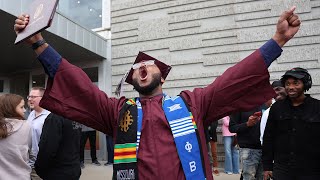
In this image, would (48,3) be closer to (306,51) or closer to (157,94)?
(157,94)

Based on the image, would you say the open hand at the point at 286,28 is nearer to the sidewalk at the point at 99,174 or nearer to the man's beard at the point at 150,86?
the man's beard at the point at 150,86

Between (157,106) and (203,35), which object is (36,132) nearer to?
(157,106)

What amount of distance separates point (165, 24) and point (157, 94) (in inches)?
327

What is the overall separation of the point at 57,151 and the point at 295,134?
2394mm

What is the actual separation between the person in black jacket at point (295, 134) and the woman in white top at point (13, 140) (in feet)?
7.85

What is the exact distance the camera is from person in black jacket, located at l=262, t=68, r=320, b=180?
3053 millimetres

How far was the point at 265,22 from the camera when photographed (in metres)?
9.07

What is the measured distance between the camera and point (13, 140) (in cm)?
287

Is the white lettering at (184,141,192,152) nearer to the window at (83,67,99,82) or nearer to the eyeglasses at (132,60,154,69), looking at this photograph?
the eyeglasses at (132,60,154,69)

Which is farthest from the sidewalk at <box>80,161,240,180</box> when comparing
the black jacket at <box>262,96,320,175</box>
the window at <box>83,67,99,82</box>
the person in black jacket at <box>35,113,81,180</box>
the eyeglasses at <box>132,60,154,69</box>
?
the eyeglasses at <box>132,60,154,69</box>

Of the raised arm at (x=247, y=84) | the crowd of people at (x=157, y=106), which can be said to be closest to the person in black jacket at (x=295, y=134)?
the crowd of people at (x=157, y=106)

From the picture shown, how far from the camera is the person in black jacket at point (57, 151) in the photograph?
330 centimetres

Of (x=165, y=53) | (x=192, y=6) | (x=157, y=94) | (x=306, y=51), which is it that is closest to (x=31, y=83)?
(x=165, y=53)

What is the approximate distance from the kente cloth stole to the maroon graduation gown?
0.12 ft
